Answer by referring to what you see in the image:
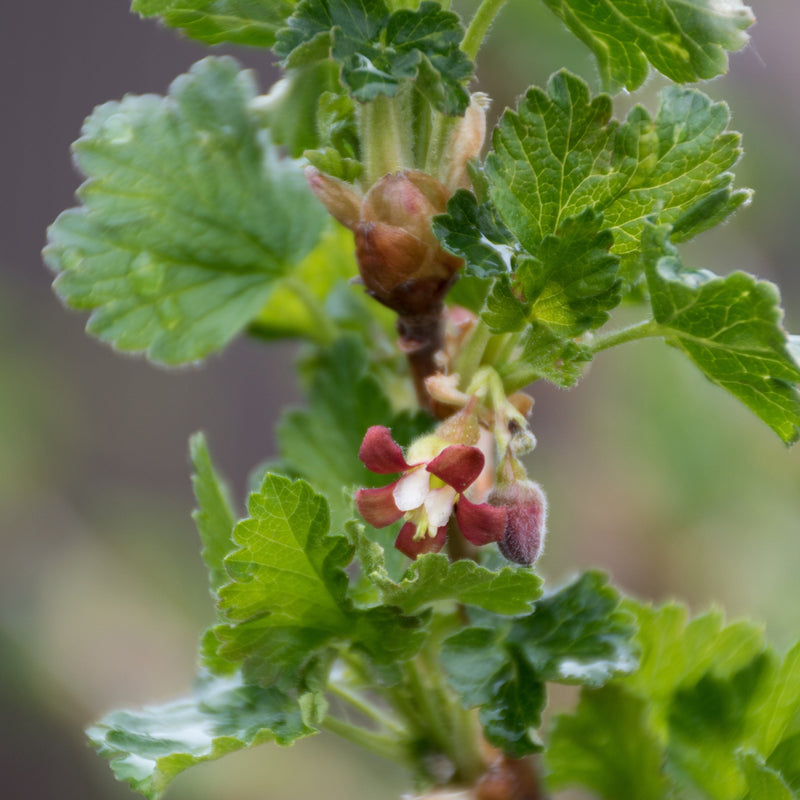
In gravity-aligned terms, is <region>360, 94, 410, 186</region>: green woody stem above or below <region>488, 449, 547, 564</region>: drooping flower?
above

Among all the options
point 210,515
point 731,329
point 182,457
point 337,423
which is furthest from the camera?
point 182,457

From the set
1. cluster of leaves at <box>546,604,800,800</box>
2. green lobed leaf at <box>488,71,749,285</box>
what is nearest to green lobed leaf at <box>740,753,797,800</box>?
cluster of leaves at <box>546,604,800,800</box>

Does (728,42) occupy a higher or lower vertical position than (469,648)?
higher

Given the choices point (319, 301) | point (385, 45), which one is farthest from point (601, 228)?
point (319, 301)

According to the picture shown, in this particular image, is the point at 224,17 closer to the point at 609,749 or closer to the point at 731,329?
the point at 731,329

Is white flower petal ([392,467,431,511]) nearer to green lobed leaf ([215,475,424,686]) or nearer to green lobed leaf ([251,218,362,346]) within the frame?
green lobed leaf ([215,475,424,686])

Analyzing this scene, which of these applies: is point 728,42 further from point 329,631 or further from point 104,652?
point 104,652

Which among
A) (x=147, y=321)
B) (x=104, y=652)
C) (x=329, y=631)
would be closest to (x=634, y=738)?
(x=329, y=631)
